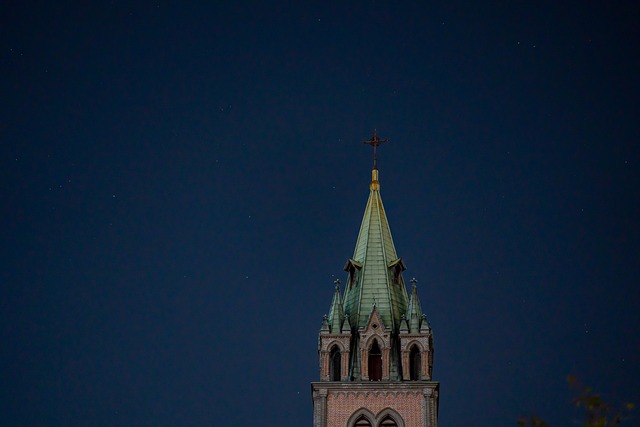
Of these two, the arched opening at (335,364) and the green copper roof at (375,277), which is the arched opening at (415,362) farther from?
the arched opening at (335,364)

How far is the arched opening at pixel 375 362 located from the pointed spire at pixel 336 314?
229cm

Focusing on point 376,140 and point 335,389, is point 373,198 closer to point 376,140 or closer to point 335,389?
point 376,140

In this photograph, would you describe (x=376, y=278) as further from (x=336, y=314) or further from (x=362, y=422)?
(x=362, y=422)

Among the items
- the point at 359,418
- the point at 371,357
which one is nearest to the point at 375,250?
the point at 371,357

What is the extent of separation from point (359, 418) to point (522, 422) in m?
38.5

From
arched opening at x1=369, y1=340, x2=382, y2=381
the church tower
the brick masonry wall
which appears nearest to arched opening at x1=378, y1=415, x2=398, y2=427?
the church tower

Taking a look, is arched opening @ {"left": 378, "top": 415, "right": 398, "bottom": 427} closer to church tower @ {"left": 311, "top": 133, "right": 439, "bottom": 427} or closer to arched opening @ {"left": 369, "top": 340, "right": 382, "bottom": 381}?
church tower @ {"left": 311, "top": 133, "right": 439, "bottom": 427}

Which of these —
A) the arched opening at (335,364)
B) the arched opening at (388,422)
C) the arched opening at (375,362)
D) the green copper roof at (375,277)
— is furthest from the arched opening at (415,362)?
the arched opening at (335,364)

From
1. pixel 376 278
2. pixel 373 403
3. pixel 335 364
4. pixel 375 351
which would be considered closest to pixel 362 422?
pixel 373 403

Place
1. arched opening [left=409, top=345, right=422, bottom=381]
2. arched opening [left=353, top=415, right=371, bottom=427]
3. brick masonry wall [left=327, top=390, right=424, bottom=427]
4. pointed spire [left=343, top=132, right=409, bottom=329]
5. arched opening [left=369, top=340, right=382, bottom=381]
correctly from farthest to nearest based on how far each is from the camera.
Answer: pointed spire [left=343, top=132, right=409, bottom=329]
arched opening [left=369, top=340, right=382, bottom=381]
arched opening [left=409, top=345, right=422, bottom=381]
arched opening [left=353, top=415, right=371, bottom=427]
brick masonry wall [left=327, top=390, right=424, bottom=427]

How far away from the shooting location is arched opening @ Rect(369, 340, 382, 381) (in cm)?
6675

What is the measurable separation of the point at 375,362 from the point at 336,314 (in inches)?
145

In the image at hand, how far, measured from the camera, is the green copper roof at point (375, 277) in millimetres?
68875

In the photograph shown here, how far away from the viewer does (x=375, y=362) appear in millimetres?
67188
